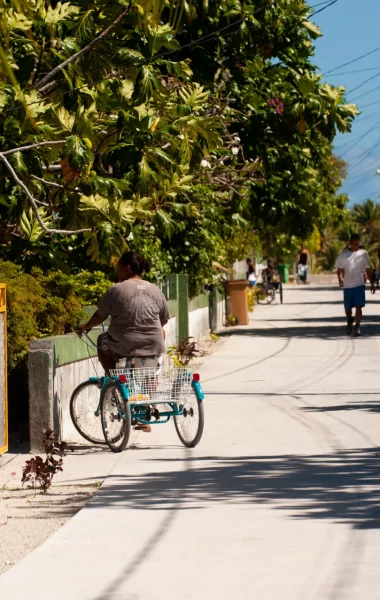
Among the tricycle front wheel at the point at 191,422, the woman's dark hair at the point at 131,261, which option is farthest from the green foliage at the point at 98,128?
the tricycle front wheel at the point at 191,422

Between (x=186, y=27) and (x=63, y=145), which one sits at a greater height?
(x=186, y=27)

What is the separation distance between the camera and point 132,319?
11.2m

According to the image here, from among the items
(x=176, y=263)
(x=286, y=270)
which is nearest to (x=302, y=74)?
(x=176, y=263)

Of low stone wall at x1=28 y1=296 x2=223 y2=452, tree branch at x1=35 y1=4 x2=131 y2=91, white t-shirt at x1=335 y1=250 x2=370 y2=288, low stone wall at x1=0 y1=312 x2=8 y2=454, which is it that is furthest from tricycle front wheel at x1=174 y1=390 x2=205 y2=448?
white t-shirt at x1=335 y1=250 x2=370 y2=288

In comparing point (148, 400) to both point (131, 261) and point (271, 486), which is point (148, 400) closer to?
point (131, 261)

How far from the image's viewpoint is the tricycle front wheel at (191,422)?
10.7 meters

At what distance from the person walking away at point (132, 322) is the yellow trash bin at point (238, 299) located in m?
19.2

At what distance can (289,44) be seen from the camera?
23.5 metres

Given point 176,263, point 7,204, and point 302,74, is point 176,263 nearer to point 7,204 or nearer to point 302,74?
point 302,74

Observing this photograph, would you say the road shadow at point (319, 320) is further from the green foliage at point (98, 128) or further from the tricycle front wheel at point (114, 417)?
the tricycle front wheel at point (114, 417)

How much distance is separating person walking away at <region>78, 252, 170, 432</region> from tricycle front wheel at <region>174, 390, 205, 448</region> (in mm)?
448

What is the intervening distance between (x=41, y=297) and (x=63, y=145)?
5.43ft

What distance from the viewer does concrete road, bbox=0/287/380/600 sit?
6141 millimetres

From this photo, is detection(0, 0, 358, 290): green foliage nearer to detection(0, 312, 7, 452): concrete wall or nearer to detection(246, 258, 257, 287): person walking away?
detection(0, 312, 7, 452): concrete wall
